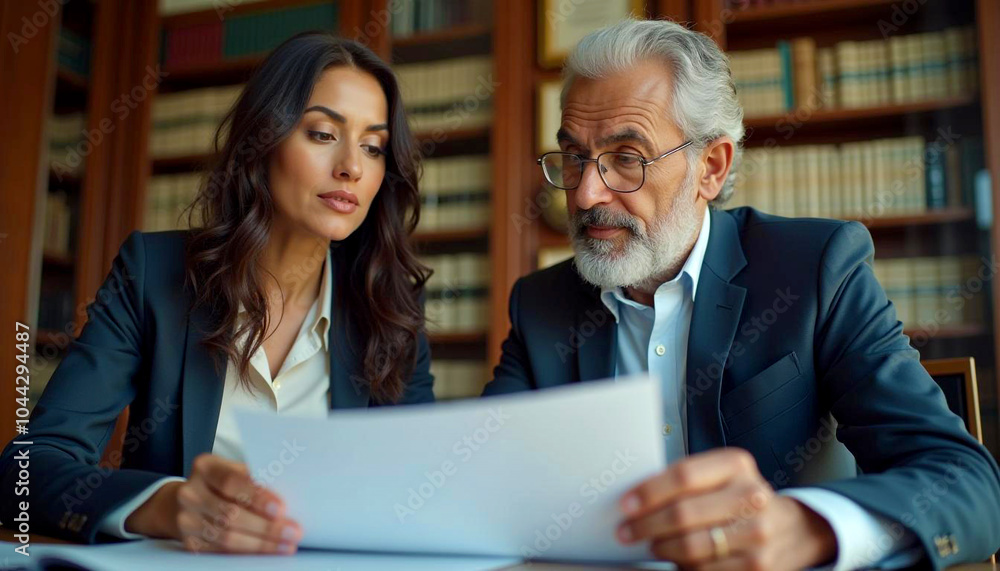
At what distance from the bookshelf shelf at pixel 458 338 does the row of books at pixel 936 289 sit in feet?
4.79

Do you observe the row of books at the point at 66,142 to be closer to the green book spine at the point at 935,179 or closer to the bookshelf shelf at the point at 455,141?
the bookshelf shelf at the point at 455,141

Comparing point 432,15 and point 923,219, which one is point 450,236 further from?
point 923,219

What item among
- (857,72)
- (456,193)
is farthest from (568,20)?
(857,72)

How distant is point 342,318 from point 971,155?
220 cm

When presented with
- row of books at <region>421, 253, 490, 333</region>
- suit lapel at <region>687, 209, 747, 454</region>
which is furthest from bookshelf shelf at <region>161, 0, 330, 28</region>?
suit lapel at <region>687, 209, 747, 454</region>

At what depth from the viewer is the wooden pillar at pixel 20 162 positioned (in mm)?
3248

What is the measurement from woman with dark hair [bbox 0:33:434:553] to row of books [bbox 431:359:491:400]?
4.25 ft

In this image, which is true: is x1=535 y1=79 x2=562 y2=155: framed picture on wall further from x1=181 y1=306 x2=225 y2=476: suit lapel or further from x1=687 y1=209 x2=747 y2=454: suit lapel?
x1=181 y1=306 x2=225 y2=476: suit lapel

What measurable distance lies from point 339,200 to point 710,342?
2.71 feet

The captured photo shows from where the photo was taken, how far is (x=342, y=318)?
5.77 feet

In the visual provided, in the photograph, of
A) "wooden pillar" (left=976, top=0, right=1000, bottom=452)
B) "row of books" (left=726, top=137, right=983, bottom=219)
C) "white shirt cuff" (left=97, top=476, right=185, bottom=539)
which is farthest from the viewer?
"row of books" (left=726, top=137, right=983, bottom=219)

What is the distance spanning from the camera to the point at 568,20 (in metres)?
3.19

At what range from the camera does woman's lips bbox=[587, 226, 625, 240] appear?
4.87 feet

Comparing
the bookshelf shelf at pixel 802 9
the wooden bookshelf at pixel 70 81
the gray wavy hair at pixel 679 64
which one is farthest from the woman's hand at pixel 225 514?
the wooden bookshelf at pixel 70 81
